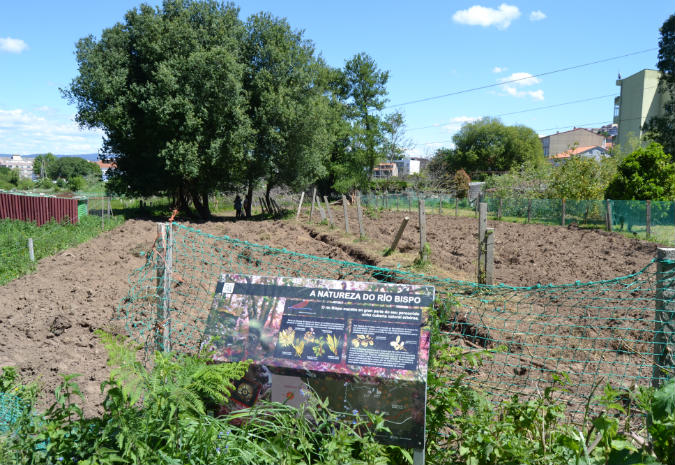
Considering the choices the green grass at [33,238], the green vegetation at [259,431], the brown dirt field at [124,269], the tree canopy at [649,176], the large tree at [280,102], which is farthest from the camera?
the large tree at [280,102]

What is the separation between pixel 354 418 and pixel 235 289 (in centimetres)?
110

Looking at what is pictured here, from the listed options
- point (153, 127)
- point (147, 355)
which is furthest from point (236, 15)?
point (147, 355)

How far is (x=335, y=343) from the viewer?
2844 mm

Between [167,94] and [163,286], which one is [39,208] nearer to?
[167,94]

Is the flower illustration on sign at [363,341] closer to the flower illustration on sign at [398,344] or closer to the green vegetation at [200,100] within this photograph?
the flower illustration on sign at [398,344]

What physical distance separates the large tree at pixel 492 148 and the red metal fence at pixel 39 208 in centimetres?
5593

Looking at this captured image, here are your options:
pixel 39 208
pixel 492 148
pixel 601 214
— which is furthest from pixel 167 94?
pixel 492 148

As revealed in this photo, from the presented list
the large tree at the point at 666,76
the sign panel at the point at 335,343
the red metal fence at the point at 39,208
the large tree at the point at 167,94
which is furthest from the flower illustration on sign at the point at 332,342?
the large tree at the point at 666,76

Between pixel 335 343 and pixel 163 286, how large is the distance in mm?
1576

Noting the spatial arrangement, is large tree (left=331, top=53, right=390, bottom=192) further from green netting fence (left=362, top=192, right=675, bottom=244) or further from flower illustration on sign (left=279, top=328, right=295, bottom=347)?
flower illustration on sign (left=279, top=328, right=295, bottom=347)

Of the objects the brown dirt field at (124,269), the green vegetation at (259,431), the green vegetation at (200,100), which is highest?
the green vegetation at (200,100)

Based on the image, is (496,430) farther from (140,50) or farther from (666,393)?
(140,50)

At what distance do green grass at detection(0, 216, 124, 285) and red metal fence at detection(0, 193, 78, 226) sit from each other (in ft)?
2.45

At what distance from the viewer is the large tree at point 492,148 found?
6975 cm
